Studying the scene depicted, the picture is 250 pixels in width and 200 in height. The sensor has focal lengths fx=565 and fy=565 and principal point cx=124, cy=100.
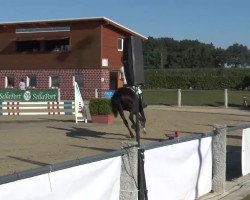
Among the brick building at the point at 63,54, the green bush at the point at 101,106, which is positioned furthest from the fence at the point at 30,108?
the brick building at the point at 63,54

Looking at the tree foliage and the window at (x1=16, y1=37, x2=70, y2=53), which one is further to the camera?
the tree foliage

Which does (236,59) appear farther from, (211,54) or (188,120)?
(188,120)

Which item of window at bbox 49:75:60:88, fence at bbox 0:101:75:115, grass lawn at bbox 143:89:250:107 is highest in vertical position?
window at bbox 49:75:60:88

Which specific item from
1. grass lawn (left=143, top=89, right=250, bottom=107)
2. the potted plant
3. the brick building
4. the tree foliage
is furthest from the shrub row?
the potted plant

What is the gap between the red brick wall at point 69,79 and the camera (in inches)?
1815

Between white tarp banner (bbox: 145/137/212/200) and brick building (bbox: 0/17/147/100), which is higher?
brick building (bbox: 0/17/147/100)

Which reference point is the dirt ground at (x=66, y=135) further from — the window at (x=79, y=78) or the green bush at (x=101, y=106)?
the window at (x=79, y=78)

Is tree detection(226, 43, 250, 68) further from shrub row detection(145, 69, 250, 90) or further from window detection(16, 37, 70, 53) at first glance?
window detection(16, 37, 70, 53)

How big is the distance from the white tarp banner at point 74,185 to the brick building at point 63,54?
39178 millimetres

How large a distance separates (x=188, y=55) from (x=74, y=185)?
445 ft

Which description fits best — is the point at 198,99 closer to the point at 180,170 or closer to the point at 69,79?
the point at 69,79

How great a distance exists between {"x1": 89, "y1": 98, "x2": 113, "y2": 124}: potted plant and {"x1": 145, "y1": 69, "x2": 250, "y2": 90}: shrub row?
5068 centimetres

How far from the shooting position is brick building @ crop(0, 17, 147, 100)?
151 ft

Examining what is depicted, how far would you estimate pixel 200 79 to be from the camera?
75.9m
